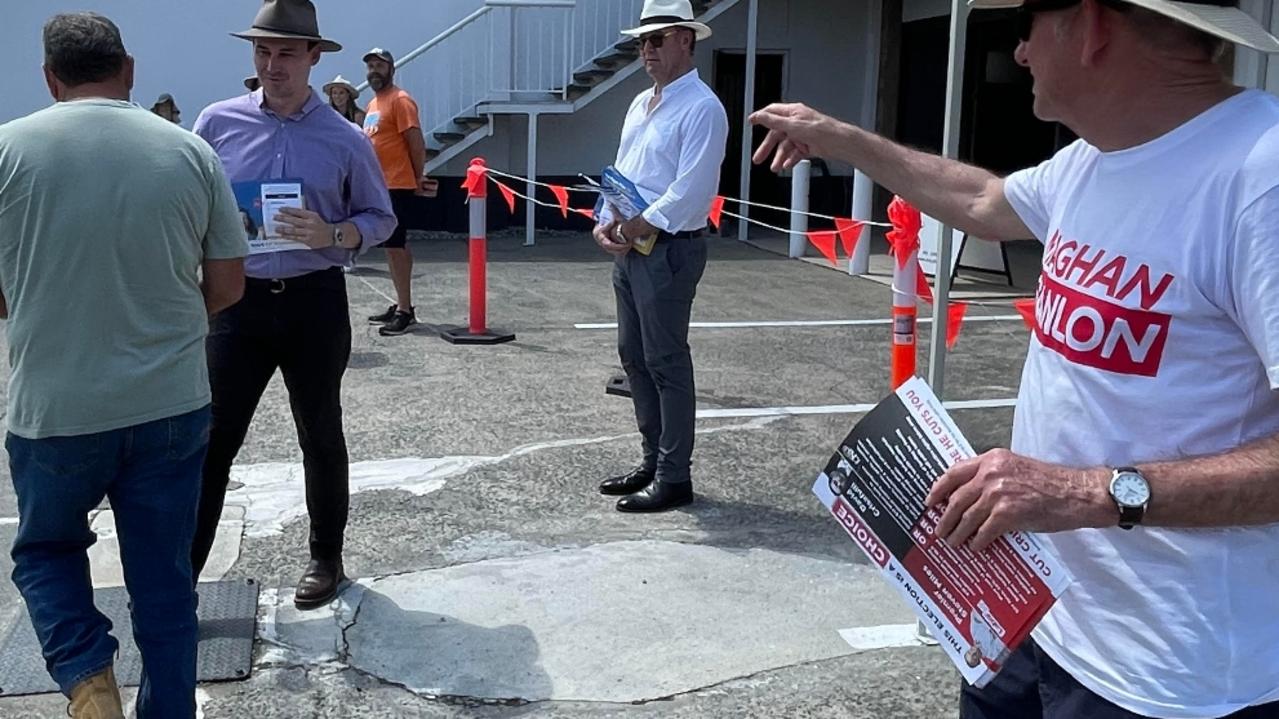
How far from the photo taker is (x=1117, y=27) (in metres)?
1.76

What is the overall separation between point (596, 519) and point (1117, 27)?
365 centimetres

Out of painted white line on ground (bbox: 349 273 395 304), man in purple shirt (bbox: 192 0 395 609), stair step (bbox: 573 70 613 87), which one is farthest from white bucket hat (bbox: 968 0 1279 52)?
stair step (bbox: 573 70 613 87)

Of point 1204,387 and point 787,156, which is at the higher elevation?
point 787,156

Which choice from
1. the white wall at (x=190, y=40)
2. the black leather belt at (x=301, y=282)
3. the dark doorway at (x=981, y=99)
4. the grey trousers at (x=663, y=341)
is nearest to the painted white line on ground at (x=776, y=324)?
the grey trousers at (x=663, y=341)

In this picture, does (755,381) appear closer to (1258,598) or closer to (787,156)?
(787,156)

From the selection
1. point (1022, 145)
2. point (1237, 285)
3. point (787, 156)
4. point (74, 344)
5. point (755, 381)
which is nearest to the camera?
point (1237, 285)

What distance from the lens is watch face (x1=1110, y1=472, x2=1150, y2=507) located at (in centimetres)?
168

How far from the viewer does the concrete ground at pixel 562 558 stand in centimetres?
366

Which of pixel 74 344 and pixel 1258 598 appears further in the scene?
pixel 74 344

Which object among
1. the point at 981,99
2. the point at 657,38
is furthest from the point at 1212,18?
the point at 981,99

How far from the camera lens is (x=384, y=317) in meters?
9.32

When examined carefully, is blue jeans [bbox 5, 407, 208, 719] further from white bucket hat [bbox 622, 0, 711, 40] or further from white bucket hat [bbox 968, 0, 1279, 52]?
white bucket hat [bbox 622, 0, 711, 40]

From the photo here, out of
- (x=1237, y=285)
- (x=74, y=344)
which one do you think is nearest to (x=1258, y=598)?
(x=1237, y=285)

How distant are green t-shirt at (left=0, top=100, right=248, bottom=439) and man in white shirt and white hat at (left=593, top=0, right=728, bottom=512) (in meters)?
2.30
